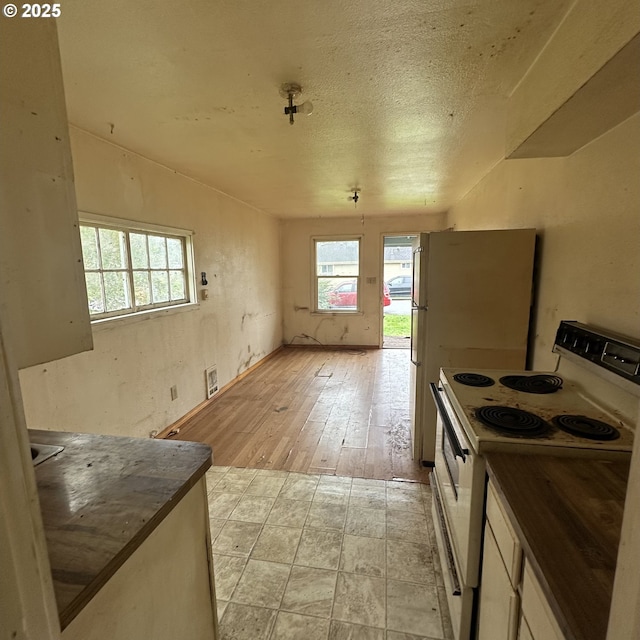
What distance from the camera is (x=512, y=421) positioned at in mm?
1205

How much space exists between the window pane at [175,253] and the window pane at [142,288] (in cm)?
36

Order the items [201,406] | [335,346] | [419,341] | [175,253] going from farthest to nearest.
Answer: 1. [335,346]
2. [201,406]
3. [175,253]
4. [419,341]

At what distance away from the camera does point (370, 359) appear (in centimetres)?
539

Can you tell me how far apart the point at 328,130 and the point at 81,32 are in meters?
1.31

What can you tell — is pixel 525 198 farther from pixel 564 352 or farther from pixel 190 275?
pixel 190 275

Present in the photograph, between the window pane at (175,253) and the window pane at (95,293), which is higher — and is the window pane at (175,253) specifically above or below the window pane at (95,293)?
above

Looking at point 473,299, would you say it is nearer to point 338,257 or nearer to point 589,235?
point 589,235

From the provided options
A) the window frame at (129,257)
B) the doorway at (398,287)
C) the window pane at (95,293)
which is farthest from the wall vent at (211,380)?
the doorway at (398,287)

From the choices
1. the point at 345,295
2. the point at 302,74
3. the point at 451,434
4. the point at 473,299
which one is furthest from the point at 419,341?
the point at 345,295

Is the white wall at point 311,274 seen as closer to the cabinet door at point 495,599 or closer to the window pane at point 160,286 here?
the window pane at point 160,286

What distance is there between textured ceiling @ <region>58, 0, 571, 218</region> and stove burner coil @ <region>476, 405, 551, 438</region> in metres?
1.42

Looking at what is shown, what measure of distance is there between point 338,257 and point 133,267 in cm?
396

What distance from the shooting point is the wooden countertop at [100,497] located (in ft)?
2.25

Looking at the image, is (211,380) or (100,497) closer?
(100,497)
